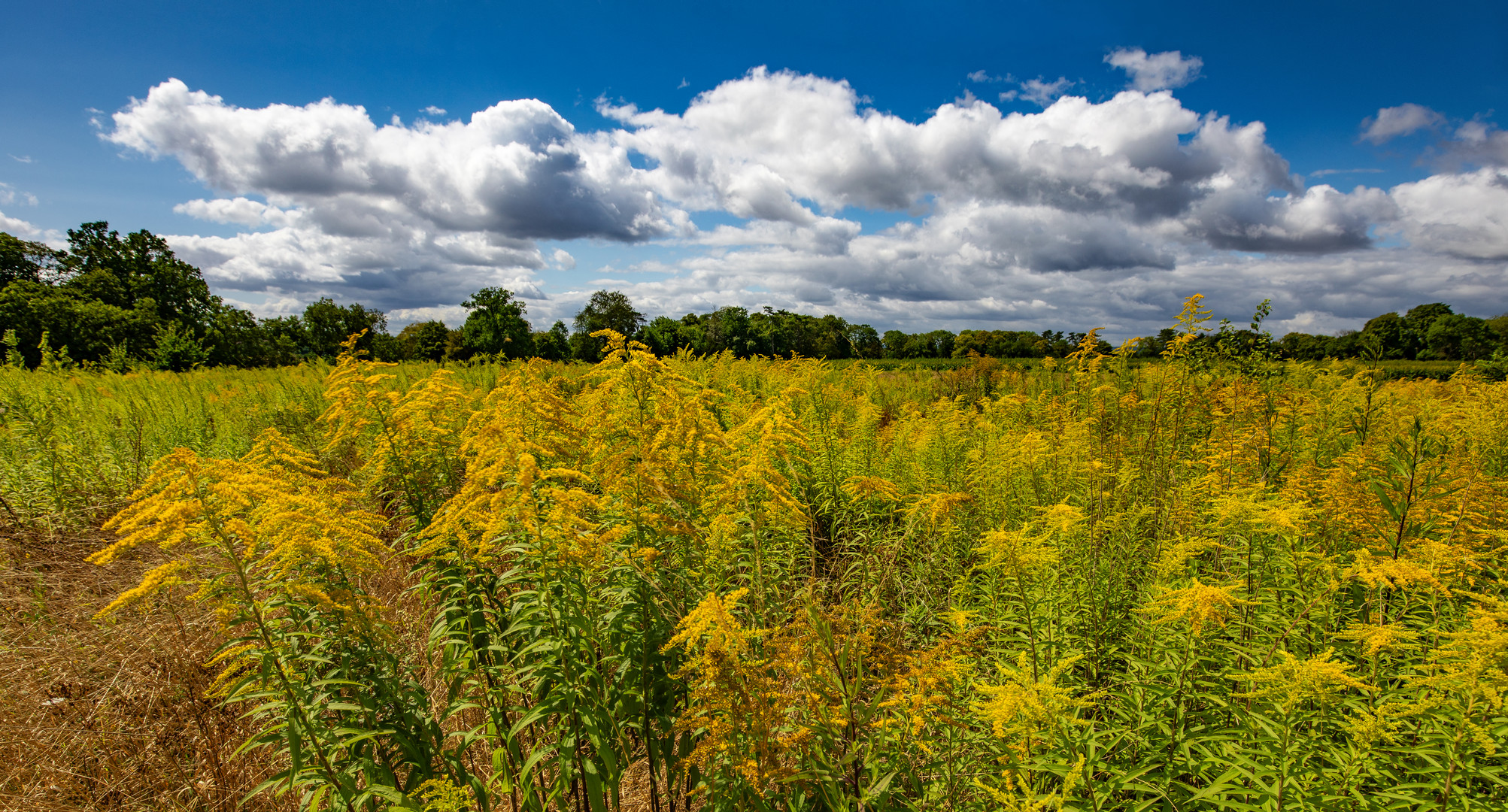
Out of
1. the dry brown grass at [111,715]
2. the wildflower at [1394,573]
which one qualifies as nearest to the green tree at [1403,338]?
the wildflower at [1394,573]

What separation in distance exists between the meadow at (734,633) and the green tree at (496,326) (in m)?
46.3

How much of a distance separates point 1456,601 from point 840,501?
351 centimetres

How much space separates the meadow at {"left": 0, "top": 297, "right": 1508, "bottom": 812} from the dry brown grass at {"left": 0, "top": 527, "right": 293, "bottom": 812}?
0.09ft

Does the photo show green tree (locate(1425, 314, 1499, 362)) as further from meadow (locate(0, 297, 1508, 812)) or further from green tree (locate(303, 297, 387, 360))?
green tree (locate(303, 297, 387, 360))

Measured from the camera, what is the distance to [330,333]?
193ft

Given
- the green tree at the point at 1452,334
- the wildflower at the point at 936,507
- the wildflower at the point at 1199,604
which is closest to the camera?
the wildflower at the point at 1199,604

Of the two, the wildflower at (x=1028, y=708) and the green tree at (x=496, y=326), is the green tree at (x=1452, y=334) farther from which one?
the green tree at (x=496, y=326)

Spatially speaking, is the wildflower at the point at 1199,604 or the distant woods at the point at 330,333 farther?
the distant woods at the point at 330,333

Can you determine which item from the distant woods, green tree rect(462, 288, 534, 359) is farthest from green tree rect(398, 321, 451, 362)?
green tree rect(462, 288, 534, 359)

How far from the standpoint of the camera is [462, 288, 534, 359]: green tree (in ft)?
157

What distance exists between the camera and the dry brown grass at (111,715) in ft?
9.44

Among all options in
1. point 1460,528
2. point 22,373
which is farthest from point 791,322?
point 1460,528

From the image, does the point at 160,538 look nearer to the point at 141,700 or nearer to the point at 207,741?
the point at 207,741

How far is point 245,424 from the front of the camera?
8328 millimetres
